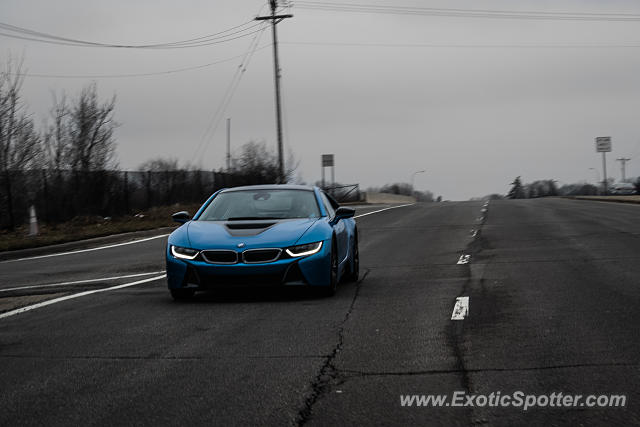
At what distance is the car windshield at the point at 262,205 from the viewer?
36.0ft

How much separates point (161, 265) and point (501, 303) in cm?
767

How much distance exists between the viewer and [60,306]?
1011 cm

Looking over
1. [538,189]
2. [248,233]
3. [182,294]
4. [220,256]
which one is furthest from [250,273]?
[538,189]

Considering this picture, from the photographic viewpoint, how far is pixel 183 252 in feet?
32.9

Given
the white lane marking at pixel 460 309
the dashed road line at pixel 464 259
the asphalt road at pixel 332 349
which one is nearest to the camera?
the asphalt road at pixel 332 349

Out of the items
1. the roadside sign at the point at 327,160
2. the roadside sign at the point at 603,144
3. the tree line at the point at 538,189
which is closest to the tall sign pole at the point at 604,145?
Answer: the roadside sign at the point at 603,144

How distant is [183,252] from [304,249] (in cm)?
133

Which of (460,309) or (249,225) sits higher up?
(249,225)

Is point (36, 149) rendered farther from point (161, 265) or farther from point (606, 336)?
point (606, 336)

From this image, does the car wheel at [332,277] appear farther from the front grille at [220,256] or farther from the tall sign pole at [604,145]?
the tall sign pole at [604,145]

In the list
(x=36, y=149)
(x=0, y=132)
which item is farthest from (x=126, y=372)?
(x=36, y=149)

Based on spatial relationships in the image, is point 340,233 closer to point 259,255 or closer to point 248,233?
point 248,233

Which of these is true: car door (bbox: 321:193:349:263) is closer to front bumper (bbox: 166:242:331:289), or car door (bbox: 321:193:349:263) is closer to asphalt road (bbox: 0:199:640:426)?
asphalt road (bbox: 0:199:640:426)

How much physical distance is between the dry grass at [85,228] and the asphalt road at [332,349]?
811 centimetres
